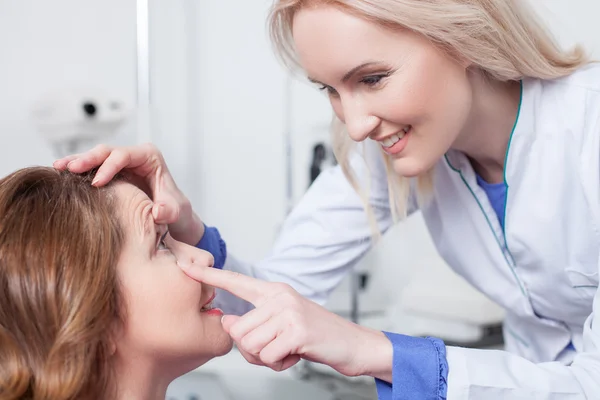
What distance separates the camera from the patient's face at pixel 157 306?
1123 millimetres

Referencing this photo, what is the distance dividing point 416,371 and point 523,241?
1.61ft

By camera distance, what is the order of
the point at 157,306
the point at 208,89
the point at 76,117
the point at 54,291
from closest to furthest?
1. the point at 54,291
2. the point at 157,306
3. the point at 76,117
4. the point at 208,89

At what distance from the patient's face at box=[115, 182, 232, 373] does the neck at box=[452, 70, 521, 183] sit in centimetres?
66

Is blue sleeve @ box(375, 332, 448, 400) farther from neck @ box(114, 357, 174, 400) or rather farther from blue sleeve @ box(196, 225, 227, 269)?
blue sleeve @ box(196, 225, 227, 269)

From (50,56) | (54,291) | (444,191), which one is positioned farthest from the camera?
(50,56)

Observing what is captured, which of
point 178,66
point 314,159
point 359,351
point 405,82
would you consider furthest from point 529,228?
point 178,66

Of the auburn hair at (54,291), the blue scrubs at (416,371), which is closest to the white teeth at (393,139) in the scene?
the blue scrubs at (416,371)

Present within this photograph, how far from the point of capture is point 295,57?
1488 mm

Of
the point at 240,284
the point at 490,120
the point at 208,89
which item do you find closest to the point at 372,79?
the point at 490,120

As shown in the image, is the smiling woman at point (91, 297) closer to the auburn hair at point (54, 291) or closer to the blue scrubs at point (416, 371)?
the auburn hair at point (54, 291)

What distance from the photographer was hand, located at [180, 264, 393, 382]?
1021 millimetres

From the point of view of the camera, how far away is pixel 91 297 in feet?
3.37

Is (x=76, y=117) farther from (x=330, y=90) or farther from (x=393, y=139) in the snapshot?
(x=393, y=139)

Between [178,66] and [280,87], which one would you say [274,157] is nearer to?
[280,87]
